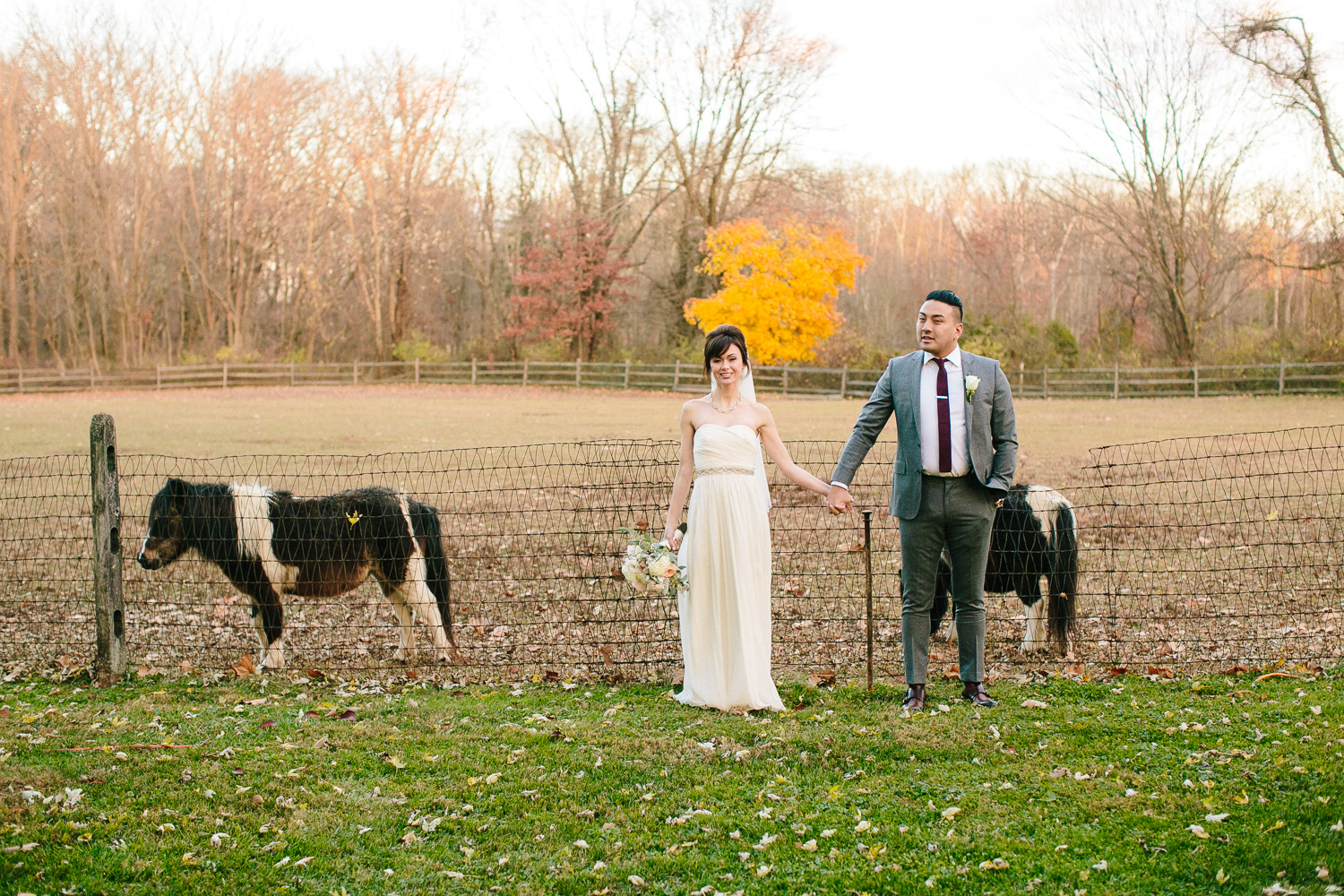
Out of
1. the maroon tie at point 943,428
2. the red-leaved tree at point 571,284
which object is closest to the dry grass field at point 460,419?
the red-leaved tree at point 571,284

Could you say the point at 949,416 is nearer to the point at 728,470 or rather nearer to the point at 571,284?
the point at 728,470

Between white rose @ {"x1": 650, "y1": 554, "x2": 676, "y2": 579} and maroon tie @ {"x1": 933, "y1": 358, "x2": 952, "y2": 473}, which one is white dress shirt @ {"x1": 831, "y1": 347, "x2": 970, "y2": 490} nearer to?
maroon tie @ {"x1": 933, "y1": 358, "x2": 952, "y2": 473}

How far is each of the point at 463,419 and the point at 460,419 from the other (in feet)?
0.28

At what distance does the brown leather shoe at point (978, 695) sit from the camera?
4.88 m

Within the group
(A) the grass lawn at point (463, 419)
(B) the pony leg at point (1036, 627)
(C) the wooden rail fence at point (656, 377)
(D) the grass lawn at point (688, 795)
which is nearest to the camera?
(D) the grass lawn at point (688, 795)

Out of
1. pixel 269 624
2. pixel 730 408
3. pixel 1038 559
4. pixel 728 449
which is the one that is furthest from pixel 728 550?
pixel 269 624

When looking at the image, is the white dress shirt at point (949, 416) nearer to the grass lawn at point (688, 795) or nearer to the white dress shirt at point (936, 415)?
the white dress shirt at point (936, 415)

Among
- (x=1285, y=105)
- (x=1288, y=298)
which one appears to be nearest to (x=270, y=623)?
(x=1285, y=105)

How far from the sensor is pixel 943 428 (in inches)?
185

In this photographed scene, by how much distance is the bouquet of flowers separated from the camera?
5.07m

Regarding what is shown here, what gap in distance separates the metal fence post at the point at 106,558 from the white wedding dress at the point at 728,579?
3280 millimetres

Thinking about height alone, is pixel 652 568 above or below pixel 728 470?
below

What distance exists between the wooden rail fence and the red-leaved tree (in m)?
3.56

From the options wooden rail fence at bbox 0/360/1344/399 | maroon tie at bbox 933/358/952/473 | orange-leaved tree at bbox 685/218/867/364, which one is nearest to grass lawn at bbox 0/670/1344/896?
maroon tie at bbox 933/358/952/473
